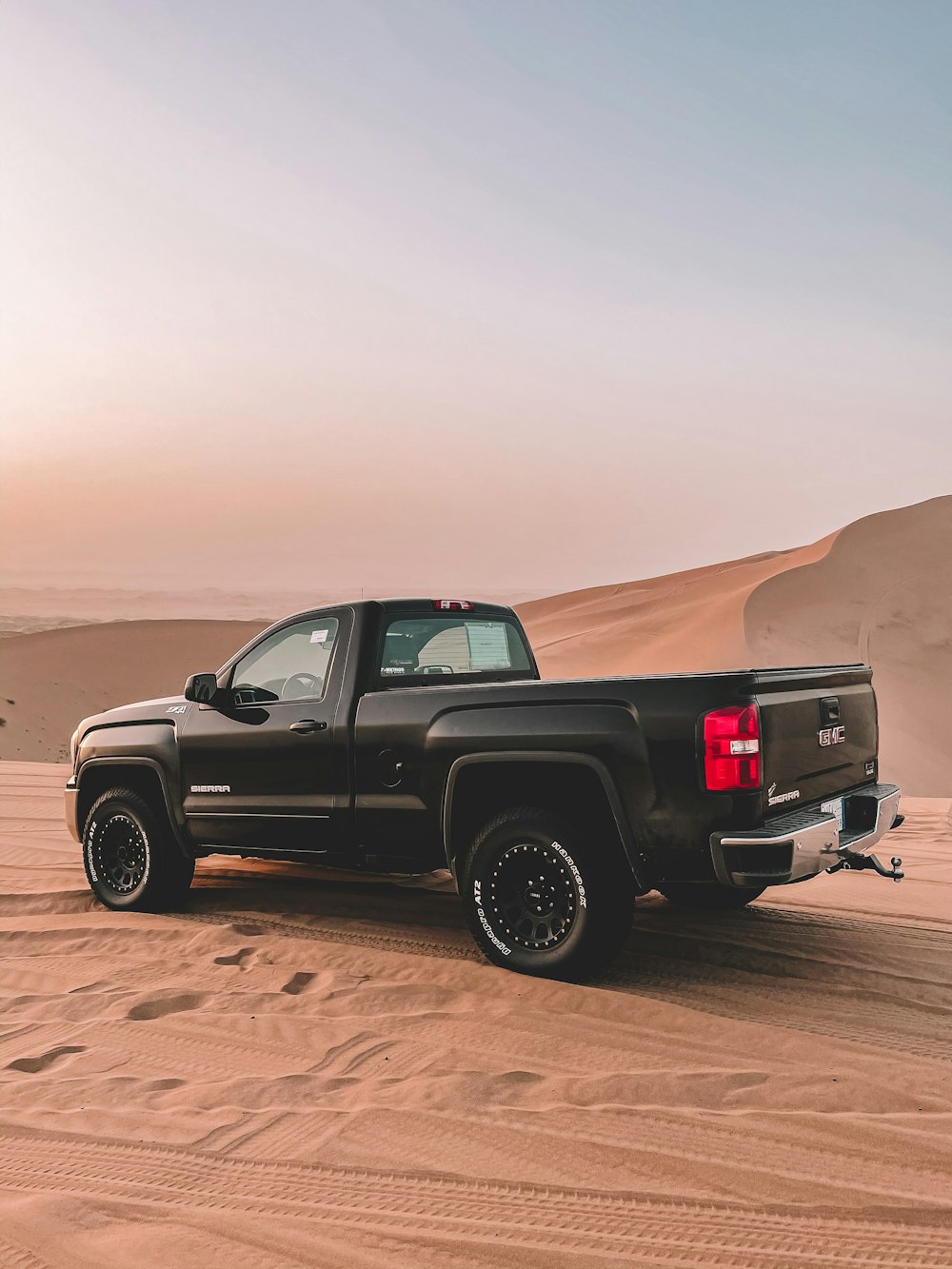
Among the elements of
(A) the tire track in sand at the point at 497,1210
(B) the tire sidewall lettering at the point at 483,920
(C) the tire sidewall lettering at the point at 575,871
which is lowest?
(A) the tire track in sand at the point at 497,1210

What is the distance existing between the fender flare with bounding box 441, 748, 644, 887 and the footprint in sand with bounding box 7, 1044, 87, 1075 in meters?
1.99

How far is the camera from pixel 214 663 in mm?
39188

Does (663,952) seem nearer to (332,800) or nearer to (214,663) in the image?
(332,800)

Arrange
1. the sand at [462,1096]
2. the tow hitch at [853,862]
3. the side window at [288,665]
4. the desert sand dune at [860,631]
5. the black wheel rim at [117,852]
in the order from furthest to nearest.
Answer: the desert sand dune at [860,631] < the black wheel rim at [117,852] < the side window at [288,665] < the tow hitch at [853,862] < the sand at [462,1096]

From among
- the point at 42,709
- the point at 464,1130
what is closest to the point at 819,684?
the point at 464,1130

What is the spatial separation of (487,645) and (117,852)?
2887mm

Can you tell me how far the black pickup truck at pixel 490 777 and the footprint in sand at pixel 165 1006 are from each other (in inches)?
46.8

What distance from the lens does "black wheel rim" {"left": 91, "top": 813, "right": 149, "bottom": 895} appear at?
23.4 feet

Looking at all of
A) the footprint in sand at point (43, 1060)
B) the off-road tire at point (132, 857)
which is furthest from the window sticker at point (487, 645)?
the footprint in sand at point (43, 1060)

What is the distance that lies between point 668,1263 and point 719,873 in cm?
194

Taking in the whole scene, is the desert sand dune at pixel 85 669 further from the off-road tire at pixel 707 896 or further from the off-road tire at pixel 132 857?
the off-road tire at pixel 707 896

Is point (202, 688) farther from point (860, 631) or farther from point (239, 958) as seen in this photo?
point (860, 631)

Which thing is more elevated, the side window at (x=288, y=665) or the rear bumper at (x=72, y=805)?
the side window at (x=288, y=665)

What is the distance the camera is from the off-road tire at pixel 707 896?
6.75 meters
